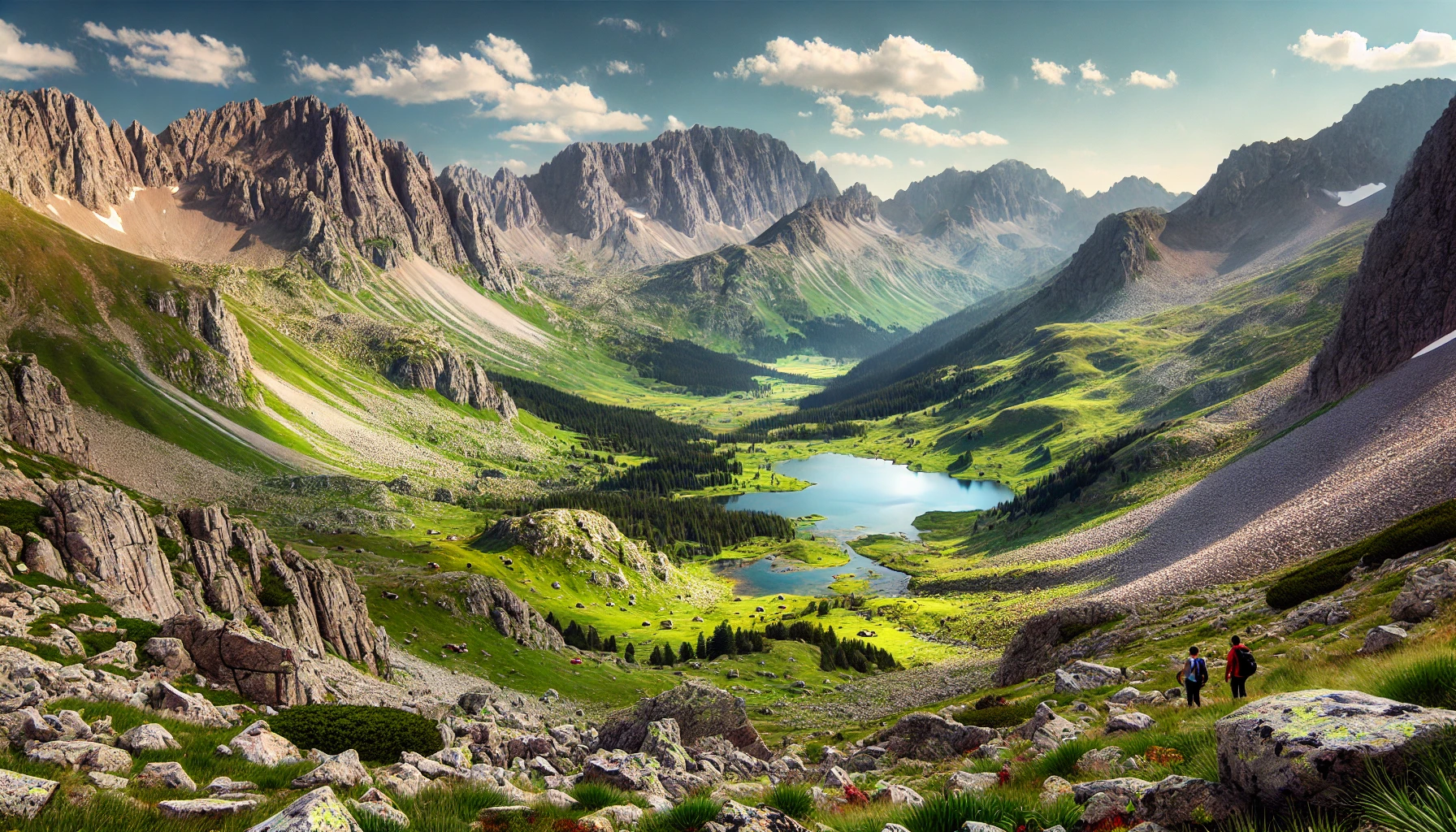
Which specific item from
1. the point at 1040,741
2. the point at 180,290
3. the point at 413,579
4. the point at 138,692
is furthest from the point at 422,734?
the point at 180,290

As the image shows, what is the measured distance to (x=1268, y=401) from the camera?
13588 cm

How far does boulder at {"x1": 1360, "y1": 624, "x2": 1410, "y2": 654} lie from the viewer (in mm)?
21703

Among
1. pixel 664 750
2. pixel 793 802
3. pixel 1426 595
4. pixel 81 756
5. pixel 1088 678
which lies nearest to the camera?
pixel 793 802

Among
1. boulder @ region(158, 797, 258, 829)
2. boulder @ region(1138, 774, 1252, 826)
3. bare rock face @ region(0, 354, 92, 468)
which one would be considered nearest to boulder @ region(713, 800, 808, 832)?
boulder @ region(1138, 774, 1252, 826)

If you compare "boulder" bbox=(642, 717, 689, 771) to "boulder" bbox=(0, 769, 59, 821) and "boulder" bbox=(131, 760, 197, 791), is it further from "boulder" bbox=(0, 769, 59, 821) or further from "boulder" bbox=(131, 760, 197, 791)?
"boulder" bbox=(0, 769, 59, 821)

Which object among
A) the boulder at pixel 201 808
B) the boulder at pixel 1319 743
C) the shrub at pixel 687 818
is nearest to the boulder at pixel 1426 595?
the boulder at pixel 1319 743

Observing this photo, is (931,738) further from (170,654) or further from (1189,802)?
(170,654)

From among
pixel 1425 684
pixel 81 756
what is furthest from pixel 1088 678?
pixel 81 756

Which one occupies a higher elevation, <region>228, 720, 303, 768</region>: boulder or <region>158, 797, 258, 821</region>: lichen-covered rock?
<region>158, 797, 258, 821</region>: lichen-covered rock

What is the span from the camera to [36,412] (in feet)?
321

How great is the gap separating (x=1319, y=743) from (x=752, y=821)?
310 inches

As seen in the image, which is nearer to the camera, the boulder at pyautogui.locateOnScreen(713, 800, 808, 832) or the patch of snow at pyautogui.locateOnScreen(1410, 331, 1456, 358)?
the boulder at pyautogui.locateOnScreen(713, 800, 808, 832)

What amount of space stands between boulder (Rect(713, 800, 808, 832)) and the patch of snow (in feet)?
391

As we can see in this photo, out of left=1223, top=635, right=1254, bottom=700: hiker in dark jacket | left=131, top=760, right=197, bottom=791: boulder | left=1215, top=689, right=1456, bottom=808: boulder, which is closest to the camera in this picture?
left=1215, top=689, right=1456, bottom=808: boulder
